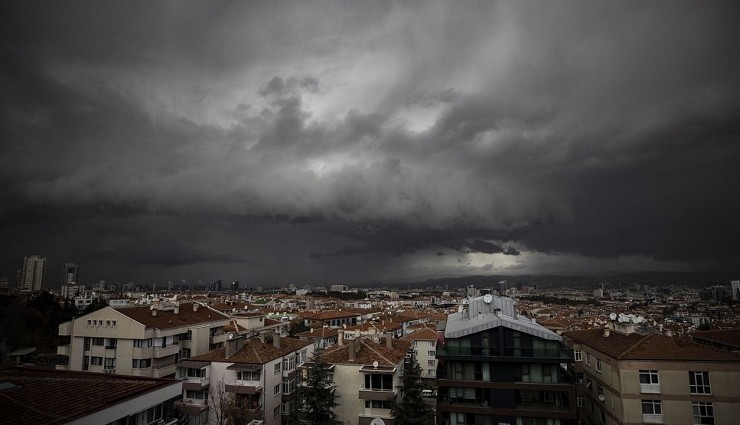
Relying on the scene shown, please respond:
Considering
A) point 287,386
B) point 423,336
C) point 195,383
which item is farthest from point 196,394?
point 423,336

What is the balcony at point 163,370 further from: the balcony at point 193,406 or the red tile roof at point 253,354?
the balcony at point 193,406

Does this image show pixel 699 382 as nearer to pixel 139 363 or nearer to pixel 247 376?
pixel 247 376

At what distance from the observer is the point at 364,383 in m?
38.1

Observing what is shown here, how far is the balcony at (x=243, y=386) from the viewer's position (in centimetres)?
3822

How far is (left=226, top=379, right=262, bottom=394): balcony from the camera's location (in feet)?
125

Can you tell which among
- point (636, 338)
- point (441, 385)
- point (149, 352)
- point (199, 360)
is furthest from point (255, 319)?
point (636, 338)

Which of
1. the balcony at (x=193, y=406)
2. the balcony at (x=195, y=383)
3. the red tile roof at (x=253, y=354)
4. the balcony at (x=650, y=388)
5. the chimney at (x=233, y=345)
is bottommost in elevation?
the balcony at (x=193, y=406)

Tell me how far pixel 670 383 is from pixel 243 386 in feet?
117

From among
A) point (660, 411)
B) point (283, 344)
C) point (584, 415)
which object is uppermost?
point (283, 344)

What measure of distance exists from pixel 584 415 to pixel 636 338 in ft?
29.9

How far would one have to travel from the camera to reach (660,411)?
31859mm

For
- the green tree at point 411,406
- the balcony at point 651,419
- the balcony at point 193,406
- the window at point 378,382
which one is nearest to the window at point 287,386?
the balcony at point 193,406

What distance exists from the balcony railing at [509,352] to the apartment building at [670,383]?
407cm

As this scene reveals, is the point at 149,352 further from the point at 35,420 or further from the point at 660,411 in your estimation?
the point at 660,411
